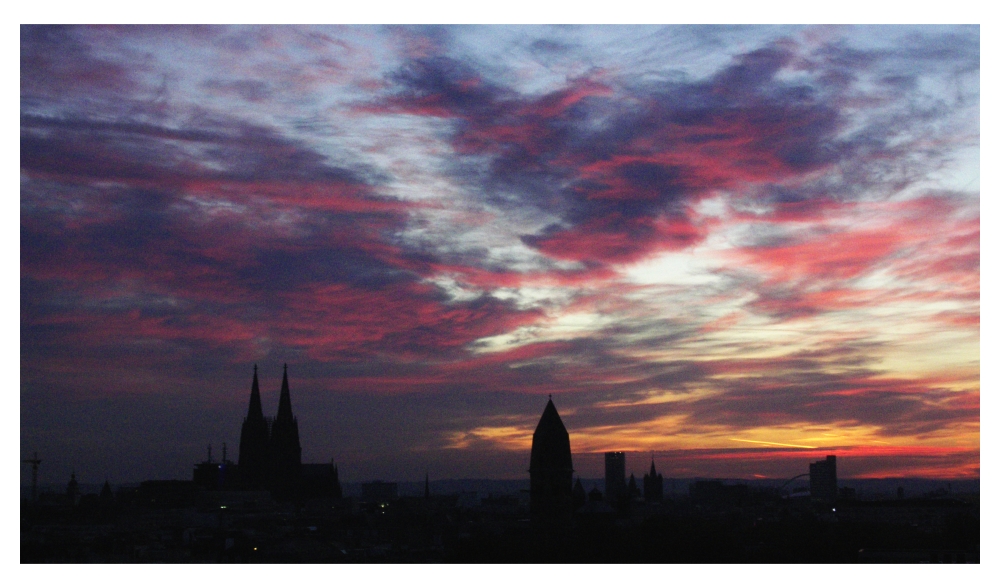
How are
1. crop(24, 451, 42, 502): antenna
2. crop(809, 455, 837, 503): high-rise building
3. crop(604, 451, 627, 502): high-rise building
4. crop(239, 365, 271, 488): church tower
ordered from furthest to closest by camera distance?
crop(809, 455, 837, 503): high-rise building → crop(239, 365, 271, 488): church tower → crop(604, 451, 627, 502): high-rise building → crop(24, 451, 42, 502): antenna

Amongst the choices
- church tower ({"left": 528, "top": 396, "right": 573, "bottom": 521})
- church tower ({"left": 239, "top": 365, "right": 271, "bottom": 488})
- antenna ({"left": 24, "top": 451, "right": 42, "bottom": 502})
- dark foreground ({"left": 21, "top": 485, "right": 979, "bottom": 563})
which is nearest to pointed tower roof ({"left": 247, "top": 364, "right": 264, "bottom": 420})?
church tower ({"left": 239, "top": 365, "right": 271, "bottom": 488})

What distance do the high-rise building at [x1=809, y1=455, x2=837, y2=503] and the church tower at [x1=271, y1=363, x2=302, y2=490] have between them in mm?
61094

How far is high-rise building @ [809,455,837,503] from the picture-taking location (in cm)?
13894

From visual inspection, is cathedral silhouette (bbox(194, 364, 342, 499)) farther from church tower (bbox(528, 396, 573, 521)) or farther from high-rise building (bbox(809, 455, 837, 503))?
high-rise building (bbox(809, 455, 837, 503))

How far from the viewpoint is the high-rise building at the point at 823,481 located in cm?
13894

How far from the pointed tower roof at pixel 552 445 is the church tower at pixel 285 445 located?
49.6m

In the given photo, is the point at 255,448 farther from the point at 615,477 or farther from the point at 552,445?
the point at 552,445

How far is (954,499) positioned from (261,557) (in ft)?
256

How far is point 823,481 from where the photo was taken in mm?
148500

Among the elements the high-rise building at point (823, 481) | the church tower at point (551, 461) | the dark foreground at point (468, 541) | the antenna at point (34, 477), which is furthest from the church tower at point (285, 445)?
the antenna at point (34, 477)

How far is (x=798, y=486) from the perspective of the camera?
171 m

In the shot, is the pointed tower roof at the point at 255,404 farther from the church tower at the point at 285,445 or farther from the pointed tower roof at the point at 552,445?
the pointed tower roof at the point at 552,445

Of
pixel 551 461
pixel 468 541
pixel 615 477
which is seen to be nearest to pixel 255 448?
pixel 615 477

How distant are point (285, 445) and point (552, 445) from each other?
51972 mm
